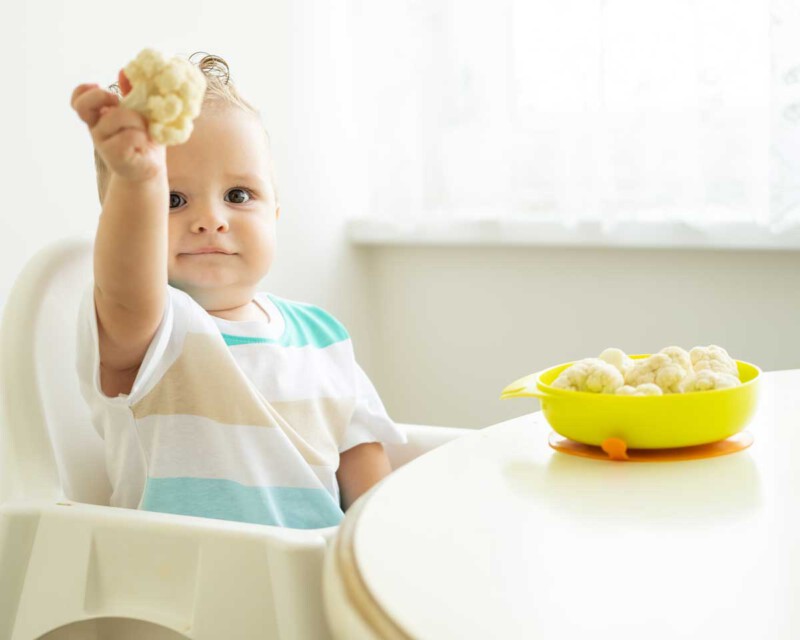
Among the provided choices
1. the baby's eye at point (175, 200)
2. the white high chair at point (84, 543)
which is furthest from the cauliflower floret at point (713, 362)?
the baby's eye at point (175, 200)

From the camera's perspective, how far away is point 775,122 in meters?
1.51

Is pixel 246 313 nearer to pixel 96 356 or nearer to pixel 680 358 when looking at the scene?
pixel 96 356

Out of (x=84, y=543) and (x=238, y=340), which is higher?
(x=238, y=340)

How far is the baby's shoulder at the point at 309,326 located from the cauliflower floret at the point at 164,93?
48cm

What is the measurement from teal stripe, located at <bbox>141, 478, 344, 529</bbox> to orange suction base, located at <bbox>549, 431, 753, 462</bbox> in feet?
1.11

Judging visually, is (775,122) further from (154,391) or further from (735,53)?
(154,391)

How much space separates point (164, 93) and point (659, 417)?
1.20ft

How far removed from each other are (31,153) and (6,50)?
0.14m

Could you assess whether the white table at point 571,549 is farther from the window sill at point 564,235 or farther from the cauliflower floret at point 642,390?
the window sill at point 564,235

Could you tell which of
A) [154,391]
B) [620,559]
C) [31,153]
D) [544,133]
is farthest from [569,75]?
[620,559]

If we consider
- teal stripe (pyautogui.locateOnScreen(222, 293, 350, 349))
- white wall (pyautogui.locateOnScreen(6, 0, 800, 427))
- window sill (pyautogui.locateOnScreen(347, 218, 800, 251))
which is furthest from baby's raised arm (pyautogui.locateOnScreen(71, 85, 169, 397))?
window sill (pyautogui.locateOnScreen(347, 218, 800, 251))

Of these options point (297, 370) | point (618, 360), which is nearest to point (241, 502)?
point (297, 370)

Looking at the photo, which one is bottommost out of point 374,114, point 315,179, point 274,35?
point 315,179

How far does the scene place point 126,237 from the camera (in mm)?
706
